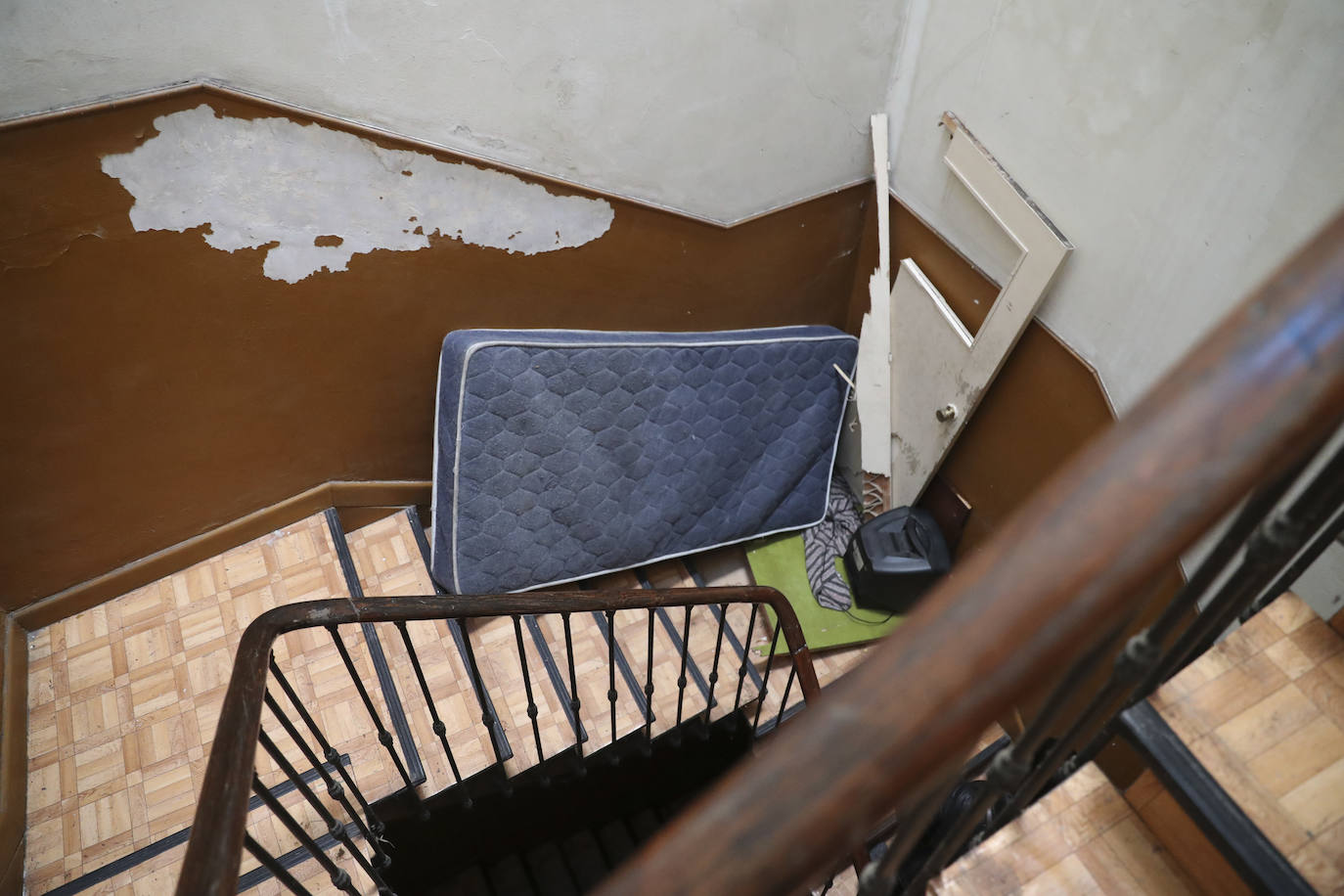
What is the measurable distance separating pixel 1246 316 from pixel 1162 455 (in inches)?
4.1

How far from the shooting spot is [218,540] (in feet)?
9.27

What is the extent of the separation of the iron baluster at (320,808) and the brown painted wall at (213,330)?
1.24 metres

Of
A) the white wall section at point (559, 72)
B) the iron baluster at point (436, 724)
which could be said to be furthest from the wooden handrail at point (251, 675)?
the white wall section at point (559, 72)

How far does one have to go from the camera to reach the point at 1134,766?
2.59m

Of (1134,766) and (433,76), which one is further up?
(433,76)

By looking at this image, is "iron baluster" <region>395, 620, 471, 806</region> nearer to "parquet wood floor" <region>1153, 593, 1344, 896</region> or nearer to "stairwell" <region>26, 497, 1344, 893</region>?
"stairwell" <region>26, 497, 1344, 893</region>

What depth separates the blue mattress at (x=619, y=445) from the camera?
2.76 m

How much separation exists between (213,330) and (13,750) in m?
1.27

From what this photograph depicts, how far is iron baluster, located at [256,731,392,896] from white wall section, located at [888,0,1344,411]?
223cm

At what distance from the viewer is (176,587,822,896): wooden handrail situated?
1.05 m

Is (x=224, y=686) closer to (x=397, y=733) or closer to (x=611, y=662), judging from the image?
(x=397, y=733)

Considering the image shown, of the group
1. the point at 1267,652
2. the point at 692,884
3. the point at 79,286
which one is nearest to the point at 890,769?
the point at 692,884

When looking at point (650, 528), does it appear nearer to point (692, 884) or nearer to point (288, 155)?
point (288, 155)

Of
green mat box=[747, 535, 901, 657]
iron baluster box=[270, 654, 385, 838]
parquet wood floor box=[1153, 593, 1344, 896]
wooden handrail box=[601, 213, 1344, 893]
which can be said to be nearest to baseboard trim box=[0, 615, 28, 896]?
iron baluster box=[270, 654, 385, 838]
